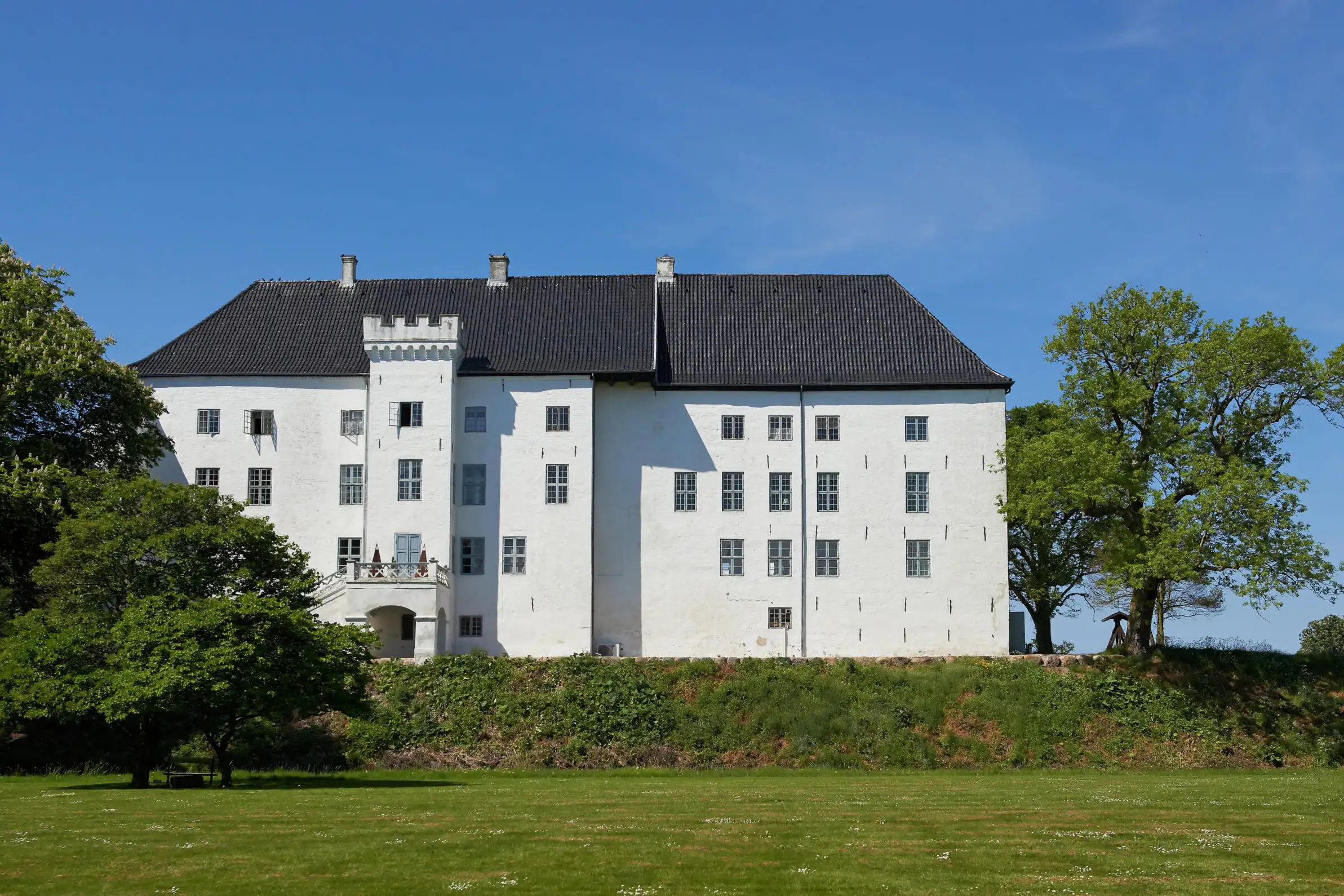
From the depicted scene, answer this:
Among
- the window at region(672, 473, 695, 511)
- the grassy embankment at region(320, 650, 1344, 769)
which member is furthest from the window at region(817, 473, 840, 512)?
the grassy embankment at region(320, 650, 1344, 769)

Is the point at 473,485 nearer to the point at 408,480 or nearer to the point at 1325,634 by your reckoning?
the point at 408,480

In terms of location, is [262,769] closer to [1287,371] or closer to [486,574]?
[486,574]

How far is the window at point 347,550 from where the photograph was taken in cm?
4456

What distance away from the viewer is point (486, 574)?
44.5 m

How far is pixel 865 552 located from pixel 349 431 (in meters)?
16.8

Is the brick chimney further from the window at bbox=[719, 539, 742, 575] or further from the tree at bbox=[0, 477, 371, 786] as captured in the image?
the tree at bbox=[0, 477, 371, 786]

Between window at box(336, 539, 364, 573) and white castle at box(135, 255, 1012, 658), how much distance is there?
100 millimetres

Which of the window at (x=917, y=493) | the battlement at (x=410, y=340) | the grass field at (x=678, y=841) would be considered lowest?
the grass field at (x=678, y=841)

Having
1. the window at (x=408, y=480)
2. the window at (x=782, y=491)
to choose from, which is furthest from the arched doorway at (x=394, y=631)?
the window at (x=782, y=491)

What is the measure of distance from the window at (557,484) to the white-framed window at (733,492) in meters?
4.90

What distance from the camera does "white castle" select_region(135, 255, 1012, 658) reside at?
44.3 metres

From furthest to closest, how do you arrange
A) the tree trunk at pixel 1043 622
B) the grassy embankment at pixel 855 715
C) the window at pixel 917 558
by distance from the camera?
1. the tree trunk at pixel 1043 622
2. the window at pixel 917 558
3. the grassy embankment at pixel 855 715

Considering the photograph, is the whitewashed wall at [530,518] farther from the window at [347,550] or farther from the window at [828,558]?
the window at [828,558]

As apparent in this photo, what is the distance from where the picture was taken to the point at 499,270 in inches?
1969
